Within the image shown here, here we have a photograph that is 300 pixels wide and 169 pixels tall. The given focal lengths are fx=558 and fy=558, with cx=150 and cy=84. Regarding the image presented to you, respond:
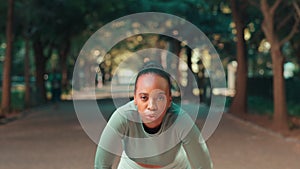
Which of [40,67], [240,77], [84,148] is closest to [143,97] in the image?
[84,148]

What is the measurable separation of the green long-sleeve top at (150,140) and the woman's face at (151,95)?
0.16m

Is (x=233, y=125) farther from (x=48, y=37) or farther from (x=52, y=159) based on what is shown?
(x=48, y=37)

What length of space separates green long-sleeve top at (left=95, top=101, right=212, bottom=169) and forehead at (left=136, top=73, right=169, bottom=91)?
21 centimetres

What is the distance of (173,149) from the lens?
9.11 feet

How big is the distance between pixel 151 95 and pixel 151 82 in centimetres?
6

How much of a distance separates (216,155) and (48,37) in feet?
70.1

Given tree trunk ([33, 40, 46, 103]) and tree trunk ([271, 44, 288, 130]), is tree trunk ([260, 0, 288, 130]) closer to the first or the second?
tree trunk ([271, 44, 288, 130])

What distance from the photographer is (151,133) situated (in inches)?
108

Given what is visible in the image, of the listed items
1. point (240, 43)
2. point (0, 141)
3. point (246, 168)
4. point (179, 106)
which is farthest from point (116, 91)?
point (240, 43)

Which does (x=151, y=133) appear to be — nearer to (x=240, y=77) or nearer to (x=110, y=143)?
(x=110, y=143)

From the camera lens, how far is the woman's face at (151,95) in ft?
8.18

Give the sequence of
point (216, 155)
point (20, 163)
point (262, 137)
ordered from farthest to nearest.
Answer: point (262, 137)
point (216, 155)
point (20, 163)

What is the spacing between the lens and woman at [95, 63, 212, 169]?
8.27ft

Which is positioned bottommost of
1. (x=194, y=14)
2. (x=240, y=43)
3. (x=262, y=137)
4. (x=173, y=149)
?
(x=262, y=137)
